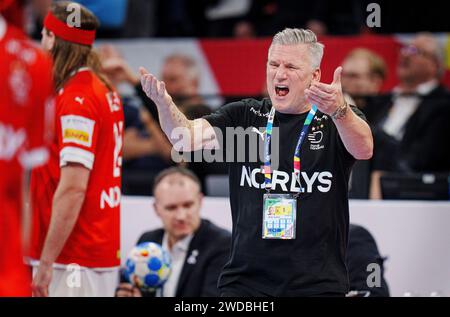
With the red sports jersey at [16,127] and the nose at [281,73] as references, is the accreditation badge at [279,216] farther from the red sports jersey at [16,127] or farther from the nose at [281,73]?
the red sports jersey at [16,127]

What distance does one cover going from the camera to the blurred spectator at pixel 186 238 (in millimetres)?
6164

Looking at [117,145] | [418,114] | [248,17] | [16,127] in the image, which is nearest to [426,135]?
[418,114]

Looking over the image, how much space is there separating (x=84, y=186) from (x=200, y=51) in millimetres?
3808

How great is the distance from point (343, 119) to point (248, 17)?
554cm

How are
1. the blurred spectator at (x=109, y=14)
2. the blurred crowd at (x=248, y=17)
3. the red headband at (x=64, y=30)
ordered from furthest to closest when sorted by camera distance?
1. the blurred crowd at (x=248, y=17)
2. the blurred spectator at (x=109, y=14)
3. the red headband at (x=64, y=30)

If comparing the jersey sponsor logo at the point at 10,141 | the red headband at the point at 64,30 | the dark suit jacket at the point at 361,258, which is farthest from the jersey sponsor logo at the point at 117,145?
the jersey sponsor logo at the point at 10,141

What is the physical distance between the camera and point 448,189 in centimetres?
677

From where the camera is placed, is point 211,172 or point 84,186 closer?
point 84,186

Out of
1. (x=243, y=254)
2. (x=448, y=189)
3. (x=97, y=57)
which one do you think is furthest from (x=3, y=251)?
(x=448, y=189)

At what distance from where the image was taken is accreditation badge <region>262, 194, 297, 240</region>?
179 inches

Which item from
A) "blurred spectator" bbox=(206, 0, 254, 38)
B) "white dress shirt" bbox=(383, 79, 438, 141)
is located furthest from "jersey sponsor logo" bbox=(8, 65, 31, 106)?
"blurred spectator" bbox=(206, 0, 254, 38)

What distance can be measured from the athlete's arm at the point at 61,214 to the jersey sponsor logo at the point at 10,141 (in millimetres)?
1911

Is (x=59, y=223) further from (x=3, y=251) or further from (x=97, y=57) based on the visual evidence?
(x=3, y=251)

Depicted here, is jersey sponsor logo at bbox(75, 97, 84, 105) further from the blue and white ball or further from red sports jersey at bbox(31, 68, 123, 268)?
the blue and white ball
